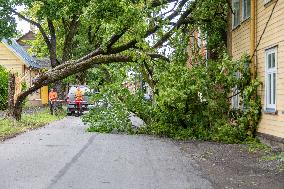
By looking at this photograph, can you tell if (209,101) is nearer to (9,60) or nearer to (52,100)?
(52,100)

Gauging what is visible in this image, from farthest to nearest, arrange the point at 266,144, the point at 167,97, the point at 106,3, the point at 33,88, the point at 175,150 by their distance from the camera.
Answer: the point at 33,88, the point at 106,3, the point at 167,97, the point at 266,144, the point at 175,150

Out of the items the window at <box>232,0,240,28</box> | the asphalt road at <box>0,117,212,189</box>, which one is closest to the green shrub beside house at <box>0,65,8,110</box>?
the asphalt road at <box>0,117,212,189</box>

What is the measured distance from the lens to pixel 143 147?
14570 millimetres

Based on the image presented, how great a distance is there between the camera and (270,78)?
1527cm

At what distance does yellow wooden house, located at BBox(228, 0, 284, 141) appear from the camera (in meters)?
14.1

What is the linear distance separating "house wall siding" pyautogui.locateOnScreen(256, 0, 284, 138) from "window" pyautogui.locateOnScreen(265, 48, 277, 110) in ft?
0.75

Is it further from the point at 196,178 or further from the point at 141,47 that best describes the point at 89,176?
the point at 141,47

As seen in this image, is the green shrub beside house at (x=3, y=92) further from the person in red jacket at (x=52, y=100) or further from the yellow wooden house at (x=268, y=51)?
the yellow wooden house at (x=268, y=51)

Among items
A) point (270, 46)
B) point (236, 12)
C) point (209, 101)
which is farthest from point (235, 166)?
point (236, 12)

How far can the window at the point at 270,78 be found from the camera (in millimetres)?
14904

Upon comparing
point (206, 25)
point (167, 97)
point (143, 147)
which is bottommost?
point (143, 147)

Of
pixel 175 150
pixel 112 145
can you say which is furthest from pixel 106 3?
pixel 175 150

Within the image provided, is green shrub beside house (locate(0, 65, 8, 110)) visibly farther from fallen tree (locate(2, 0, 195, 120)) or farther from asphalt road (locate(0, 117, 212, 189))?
asphalt road (locate(0, 117, 212, 189))

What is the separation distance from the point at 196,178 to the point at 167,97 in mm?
7940
